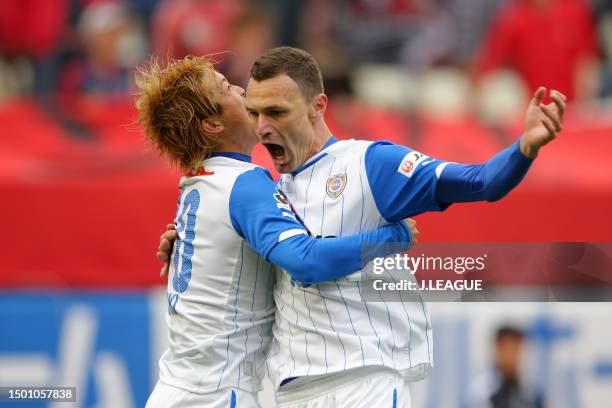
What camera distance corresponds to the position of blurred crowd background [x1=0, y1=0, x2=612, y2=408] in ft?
18.3

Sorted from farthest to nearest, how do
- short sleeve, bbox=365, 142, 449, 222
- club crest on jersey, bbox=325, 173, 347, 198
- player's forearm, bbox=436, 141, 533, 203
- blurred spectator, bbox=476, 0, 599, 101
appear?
blurred spectator, bbox=476, 0, 599, 101, club crest on jersey, bbox=325, 173, 347, 198, short sleeve, bbox=365, 142, 449, 222, player's forearm, bbox=436, 141, 533, 203

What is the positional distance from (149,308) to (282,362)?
2.27m

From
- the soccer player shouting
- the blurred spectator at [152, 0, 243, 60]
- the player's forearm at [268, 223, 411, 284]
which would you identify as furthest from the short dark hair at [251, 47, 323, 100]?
the blurred spectator at [152, 0, 243, 60]

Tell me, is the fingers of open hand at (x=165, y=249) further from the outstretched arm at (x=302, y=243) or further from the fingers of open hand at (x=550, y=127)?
the fingers of open hand at (x=550, y=127)

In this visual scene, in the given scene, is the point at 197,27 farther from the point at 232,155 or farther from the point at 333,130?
the point at 232,155

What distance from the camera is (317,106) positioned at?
386cm

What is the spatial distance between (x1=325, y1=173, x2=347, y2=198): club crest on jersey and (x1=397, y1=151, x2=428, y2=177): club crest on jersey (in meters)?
0.23

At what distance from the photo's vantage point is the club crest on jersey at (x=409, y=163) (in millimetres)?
3486

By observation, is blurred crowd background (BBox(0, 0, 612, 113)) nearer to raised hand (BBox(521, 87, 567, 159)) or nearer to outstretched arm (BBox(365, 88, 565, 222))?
outstretched arm (BBox(365, 88, 565, 222))

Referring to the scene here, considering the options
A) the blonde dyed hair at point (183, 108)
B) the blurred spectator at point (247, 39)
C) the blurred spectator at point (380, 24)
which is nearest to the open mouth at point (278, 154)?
the blonde dyed hair at point (183, 108)

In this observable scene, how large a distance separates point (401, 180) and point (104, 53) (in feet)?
18.9

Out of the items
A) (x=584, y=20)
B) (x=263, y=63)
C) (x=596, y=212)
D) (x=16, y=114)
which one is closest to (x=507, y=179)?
(x=263, y=63)

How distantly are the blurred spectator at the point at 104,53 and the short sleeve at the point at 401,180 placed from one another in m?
5.31

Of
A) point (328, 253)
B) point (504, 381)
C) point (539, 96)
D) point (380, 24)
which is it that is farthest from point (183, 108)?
point (380, 24)
